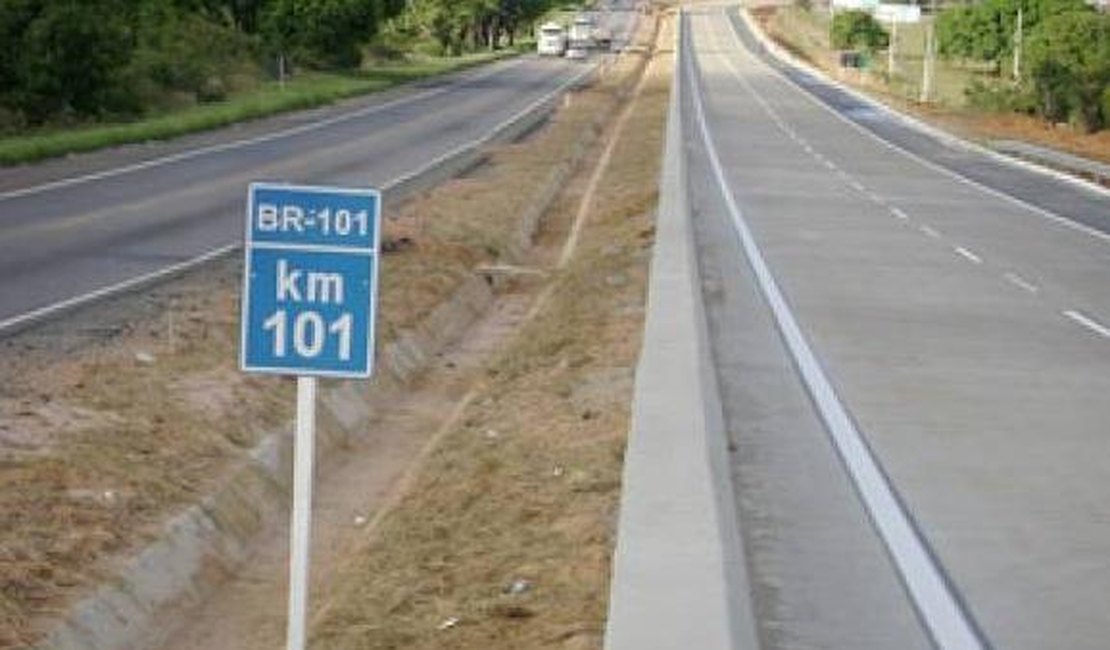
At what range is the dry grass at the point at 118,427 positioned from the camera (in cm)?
1028

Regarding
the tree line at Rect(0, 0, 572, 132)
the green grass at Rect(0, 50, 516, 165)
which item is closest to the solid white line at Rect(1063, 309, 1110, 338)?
the green grass at Rect(0, 50, 516, 165)

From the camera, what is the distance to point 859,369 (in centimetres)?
1538

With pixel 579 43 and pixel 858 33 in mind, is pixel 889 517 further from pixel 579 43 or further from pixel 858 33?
pixel 858 33

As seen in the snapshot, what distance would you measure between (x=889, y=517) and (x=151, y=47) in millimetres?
56498

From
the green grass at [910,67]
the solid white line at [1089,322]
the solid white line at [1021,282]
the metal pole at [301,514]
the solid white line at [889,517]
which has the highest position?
the metal pole at [301,514]

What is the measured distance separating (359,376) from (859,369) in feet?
30.1

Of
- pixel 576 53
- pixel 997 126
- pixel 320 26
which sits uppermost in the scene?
pixel 320 26

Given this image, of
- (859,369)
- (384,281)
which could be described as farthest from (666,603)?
(384,281)

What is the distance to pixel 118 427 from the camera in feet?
44.3

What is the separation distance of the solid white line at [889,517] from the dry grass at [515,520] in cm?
141

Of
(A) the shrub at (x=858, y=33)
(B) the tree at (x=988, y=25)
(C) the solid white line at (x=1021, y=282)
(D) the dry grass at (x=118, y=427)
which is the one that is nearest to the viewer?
(D) the dry grass at (x=118, y=427)

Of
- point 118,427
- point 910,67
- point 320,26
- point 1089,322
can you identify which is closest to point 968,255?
point 1089,322

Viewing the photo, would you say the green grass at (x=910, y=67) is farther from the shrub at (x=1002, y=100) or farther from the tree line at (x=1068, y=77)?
the tree line at (x=1068, y=77)

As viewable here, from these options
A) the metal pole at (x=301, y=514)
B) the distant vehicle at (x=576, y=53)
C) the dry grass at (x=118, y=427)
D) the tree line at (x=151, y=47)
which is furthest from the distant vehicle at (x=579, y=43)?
the metal pole at (x=301, y=514)
